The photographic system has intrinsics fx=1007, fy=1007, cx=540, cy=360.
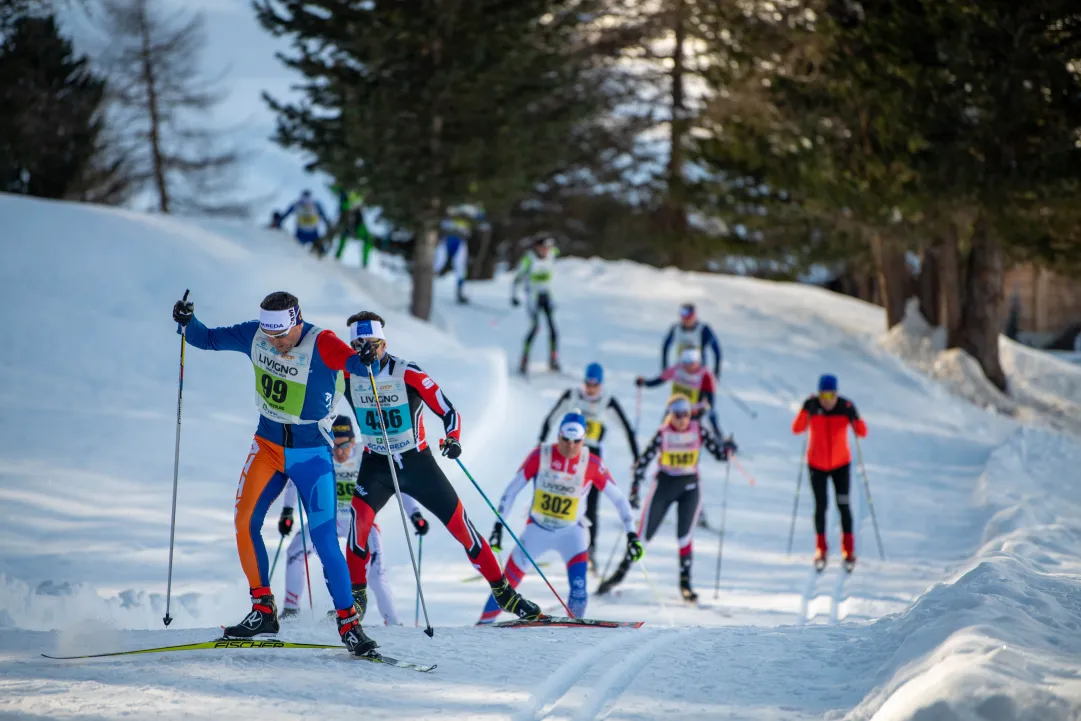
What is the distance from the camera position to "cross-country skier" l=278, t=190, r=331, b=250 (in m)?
20.2

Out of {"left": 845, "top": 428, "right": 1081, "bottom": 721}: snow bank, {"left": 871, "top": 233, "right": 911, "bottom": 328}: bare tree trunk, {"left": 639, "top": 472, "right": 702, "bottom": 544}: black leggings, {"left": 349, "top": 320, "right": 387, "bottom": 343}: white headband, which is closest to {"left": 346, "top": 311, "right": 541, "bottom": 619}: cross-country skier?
{"left": 349, "top": 320, "right": 387, "bottom": 343}: white headband

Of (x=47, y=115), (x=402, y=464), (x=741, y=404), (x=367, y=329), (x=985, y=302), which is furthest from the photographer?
(x=985, y=302)

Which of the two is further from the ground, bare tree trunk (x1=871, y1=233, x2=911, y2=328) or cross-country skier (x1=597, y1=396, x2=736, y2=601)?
bare tree trunk (x1=871, y1=233, x2=911, y2=328)

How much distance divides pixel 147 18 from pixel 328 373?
882 inches

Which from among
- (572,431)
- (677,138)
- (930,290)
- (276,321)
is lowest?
(572,431)

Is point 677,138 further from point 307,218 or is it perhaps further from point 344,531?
point 344,531

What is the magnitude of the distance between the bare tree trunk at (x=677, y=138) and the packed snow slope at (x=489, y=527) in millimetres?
3876

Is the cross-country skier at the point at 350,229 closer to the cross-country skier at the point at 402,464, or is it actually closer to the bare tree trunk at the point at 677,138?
the bare tree trunk at the point at 677,138

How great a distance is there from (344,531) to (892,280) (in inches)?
726

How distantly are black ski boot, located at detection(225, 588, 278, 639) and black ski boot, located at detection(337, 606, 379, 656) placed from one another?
468 millimetres

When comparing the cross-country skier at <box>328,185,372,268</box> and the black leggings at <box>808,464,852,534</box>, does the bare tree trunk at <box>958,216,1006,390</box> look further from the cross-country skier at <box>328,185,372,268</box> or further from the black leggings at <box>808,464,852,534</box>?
the cross-country skier at <box>328,185,372,268</box>

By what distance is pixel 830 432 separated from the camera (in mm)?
11297

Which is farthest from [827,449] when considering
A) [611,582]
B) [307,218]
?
[307,218]

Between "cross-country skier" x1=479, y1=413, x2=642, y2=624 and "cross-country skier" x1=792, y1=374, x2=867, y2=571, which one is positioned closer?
"cross-country skier" x1=479, y1=413, x2=642, y2=624
